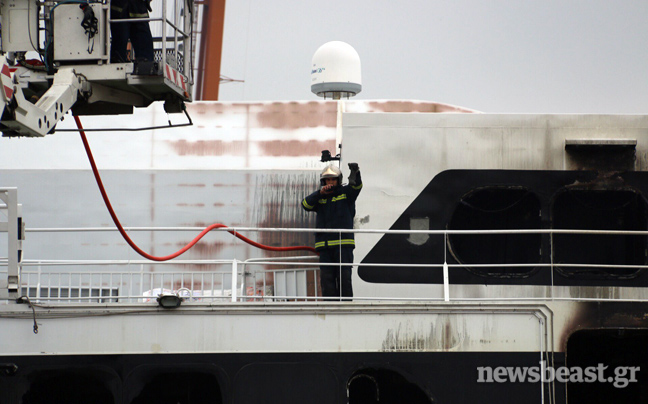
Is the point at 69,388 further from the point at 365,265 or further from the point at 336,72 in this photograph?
the point at 336,72

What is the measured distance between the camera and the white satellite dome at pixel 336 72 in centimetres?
1516

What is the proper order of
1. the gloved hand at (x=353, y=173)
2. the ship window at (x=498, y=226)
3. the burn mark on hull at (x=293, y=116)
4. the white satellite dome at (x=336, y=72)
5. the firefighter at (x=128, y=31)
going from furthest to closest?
the white satellite dome at (x=336, y=72) → the burn mark on hull at (x=293, y=116) → the ship window at (x=498, y=226) → the gloved hand at (x=353, y=173) → the firefighter at (x=128, y=31)

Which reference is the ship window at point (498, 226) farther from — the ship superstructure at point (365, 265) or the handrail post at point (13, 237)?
Result: the handrail post at point (13, 237)

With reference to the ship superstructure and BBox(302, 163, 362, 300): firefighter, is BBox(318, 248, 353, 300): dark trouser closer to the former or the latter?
BBox(302, 163, 362, 300): firefighter

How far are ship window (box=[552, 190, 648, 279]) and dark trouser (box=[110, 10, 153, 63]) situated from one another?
5.47m

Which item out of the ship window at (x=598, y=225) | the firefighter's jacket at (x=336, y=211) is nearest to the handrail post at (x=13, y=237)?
the firefighter's jacket at (x=336, y=211)

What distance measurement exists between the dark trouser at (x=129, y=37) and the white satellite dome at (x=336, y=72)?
22.4 feet

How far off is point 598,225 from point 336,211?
362 cm

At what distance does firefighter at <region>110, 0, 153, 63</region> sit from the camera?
337 inches

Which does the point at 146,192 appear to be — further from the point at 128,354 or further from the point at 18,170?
the point at 128,354

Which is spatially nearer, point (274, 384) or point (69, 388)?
point (274, 384)

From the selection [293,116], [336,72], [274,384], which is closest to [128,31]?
[274,384]

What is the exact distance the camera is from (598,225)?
10.6m

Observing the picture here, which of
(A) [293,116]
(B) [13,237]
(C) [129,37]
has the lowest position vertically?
(B) [13,237]
